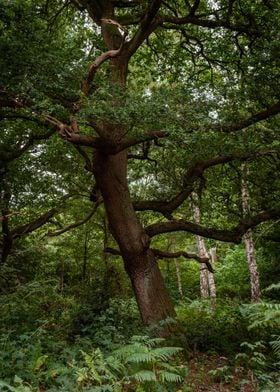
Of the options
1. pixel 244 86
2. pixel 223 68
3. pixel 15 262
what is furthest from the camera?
pixel 15 262

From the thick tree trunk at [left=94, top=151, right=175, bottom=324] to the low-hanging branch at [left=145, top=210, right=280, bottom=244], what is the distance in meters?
0.58

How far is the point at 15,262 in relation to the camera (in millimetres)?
13672

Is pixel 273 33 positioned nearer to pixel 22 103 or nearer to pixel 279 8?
pixel 279 8

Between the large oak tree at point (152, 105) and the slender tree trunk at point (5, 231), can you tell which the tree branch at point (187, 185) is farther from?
the slender tree trunk at point (5, 231)

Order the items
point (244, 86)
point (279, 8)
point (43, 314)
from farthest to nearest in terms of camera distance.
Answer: point (43, 314) < point (279, 8) < point (244, 86)

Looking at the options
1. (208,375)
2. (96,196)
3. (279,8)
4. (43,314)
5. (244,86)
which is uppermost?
(279,8)

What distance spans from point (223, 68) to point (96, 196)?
4994 millimetres

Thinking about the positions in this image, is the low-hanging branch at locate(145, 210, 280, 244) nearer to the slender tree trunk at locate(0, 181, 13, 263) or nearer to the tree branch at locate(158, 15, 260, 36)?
the slender tree trunk at locate(0, 181, 13, 263)

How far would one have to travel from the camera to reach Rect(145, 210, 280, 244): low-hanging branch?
10055 mm

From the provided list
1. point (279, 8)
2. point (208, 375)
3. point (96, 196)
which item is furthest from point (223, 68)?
point (208, 375)

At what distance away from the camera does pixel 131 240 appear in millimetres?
9781

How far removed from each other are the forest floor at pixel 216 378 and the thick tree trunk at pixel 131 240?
4.82 ft

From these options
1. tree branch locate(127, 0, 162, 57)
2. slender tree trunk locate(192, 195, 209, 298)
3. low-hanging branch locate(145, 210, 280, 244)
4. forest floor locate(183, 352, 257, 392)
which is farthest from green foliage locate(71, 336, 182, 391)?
slender tree trunk locate(192, 195, 209, 298)

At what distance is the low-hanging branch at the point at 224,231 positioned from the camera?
10055 millimetres
